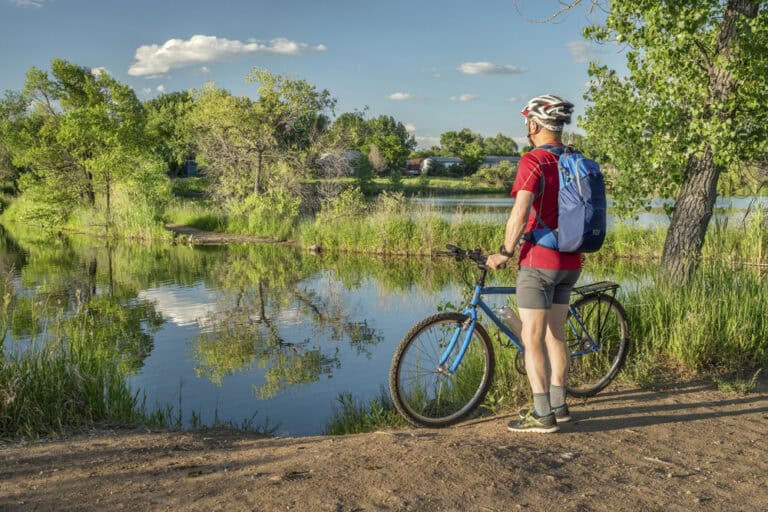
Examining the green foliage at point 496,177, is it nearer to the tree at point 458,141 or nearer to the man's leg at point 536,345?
the tree at point 458,141

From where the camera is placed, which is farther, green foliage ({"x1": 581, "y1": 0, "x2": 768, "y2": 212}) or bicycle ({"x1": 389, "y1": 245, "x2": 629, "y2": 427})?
green foliage ({"x1": 581, "y1": 0, "x2": 768, "y2": 212})

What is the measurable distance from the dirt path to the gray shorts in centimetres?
94

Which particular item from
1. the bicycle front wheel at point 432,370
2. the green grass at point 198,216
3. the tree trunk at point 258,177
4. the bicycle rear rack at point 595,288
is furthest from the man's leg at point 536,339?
the green grass at point 198,216

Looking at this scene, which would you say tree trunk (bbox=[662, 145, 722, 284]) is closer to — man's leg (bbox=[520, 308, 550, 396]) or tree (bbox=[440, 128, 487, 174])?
man's leg (bbox=[520, 308, 550, 396])

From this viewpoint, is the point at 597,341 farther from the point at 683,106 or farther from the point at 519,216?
the point at 683,106

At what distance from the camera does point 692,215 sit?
7402 millimetres

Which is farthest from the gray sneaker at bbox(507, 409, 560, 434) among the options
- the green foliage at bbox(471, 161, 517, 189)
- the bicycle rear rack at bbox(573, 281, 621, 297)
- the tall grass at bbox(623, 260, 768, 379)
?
the green foliage at bbox(471, 161, 517, 189)

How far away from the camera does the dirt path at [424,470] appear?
3.40 meters

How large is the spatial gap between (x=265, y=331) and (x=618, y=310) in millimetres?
6482

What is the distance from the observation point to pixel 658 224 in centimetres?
1959

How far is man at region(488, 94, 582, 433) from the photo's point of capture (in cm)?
418

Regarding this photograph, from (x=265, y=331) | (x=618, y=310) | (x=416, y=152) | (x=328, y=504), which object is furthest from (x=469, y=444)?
(x=416, y=152)

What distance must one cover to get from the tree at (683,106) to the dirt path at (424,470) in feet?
9.87

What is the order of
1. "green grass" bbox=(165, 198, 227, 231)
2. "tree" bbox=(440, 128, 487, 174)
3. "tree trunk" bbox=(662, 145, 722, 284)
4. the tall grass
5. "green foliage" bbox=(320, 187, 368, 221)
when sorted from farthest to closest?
"tree" bbox=(440, 128, 487, 174)
"green grass" bbox=(165, 198, 227, 231)
"green foliage" bbox=(320, 187, 368, 221)
"tree trunk" bbox=(662, 145, 722, 284)
the tall grass
